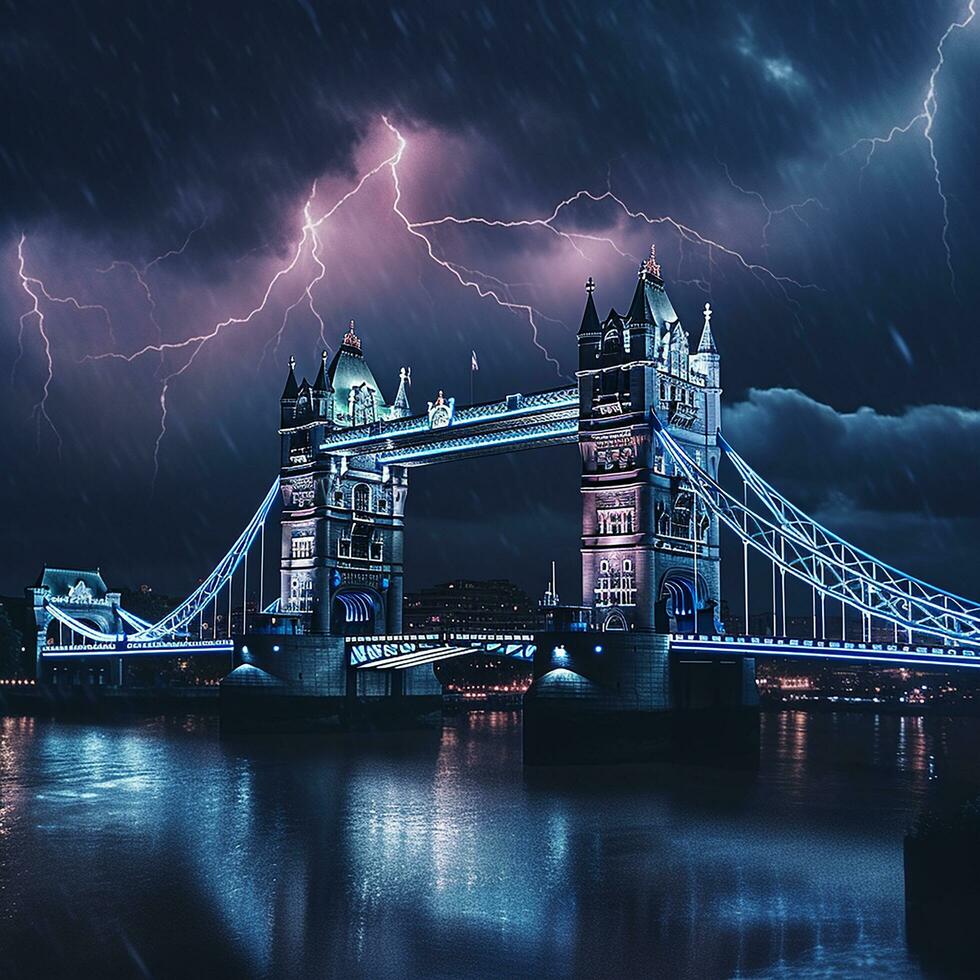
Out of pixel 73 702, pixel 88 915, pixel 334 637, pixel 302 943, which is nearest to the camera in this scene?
pixel 302 943

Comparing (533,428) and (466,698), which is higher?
(533,428)

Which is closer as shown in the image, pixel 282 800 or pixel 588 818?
pixel 588 818

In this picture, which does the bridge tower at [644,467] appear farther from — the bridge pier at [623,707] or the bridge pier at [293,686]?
the bridge pier at [293,686]

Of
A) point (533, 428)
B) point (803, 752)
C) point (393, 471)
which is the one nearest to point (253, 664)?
point (393, 471)

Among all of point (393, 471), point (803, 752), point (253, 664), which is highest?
point (393, 471)

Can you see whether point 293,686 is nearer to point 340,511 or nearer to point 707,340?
point 340,511

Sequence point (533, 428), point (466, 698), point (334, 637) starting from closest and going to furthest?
point (533, 428) < point (334, 637) < point (466, 698)

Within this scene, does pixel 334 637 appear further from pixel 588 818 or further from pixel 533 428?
pixel 588 818

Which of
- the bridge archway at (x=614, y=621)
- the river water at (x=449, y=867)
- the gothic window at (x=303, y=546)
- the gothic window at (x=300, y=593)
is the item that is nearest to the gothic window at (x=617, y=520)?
the bridge archway at (x=614, y=621)

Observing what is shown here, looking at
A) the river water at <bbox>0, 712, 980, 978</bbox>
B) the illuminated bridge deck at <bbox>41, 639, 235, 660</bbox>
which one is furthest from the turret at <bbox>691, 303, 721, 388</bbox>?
the illuminated bridge deck at <bbox>41, 639, 235, 660</bbox>
